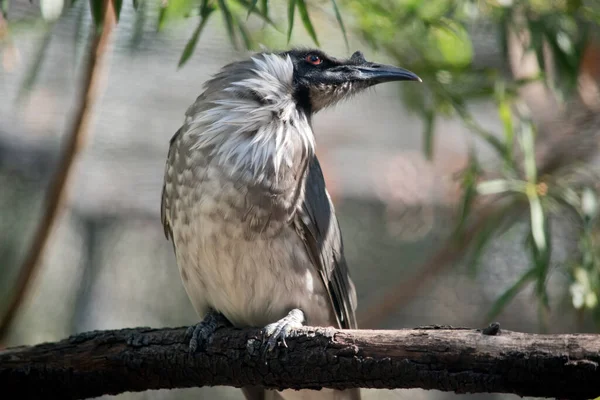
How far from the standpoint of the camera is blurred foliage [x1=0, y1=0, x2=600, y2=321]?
3656 millimetres

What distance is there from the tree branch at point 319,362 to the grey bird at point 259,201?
103mm

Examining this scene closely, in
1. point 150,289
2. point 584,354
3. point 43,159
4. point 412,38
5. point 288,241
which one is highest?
point 412,38

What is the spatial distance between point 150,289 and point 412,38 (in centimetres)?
250

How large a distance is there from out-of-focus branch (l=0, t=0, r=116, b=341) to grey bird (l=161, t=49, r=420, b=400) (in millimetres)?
546

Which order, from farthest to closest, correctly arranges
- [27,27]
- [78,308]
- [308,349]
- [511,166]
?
[78,308], [27,27], [511,166], [308,349]

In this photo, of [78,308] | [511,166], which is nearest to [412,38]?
[511,166]

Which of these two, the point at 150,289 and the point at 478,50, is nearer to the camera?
the point at 478,50

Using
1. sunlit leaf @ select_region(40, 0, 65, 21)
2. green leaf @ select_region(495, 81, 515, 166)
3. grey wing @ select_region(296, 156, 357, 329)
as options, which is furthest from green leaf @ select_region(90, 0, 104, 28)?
green leaf @ select_region(495, 81, 515, 166)

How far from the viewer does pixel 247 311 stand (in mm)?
3092

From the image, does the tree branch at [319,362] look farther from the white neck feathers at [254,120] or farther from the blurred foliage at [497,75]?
the blurred foliage at [497,75]

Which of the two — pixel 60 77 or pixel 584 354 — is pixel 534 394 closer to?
pixel 584 354

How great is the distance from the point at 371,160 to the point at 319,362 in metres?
3.48

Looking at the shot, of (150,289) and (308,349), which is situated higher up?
(308,349)

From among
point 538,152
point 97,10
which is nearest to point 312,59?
point 97,10
